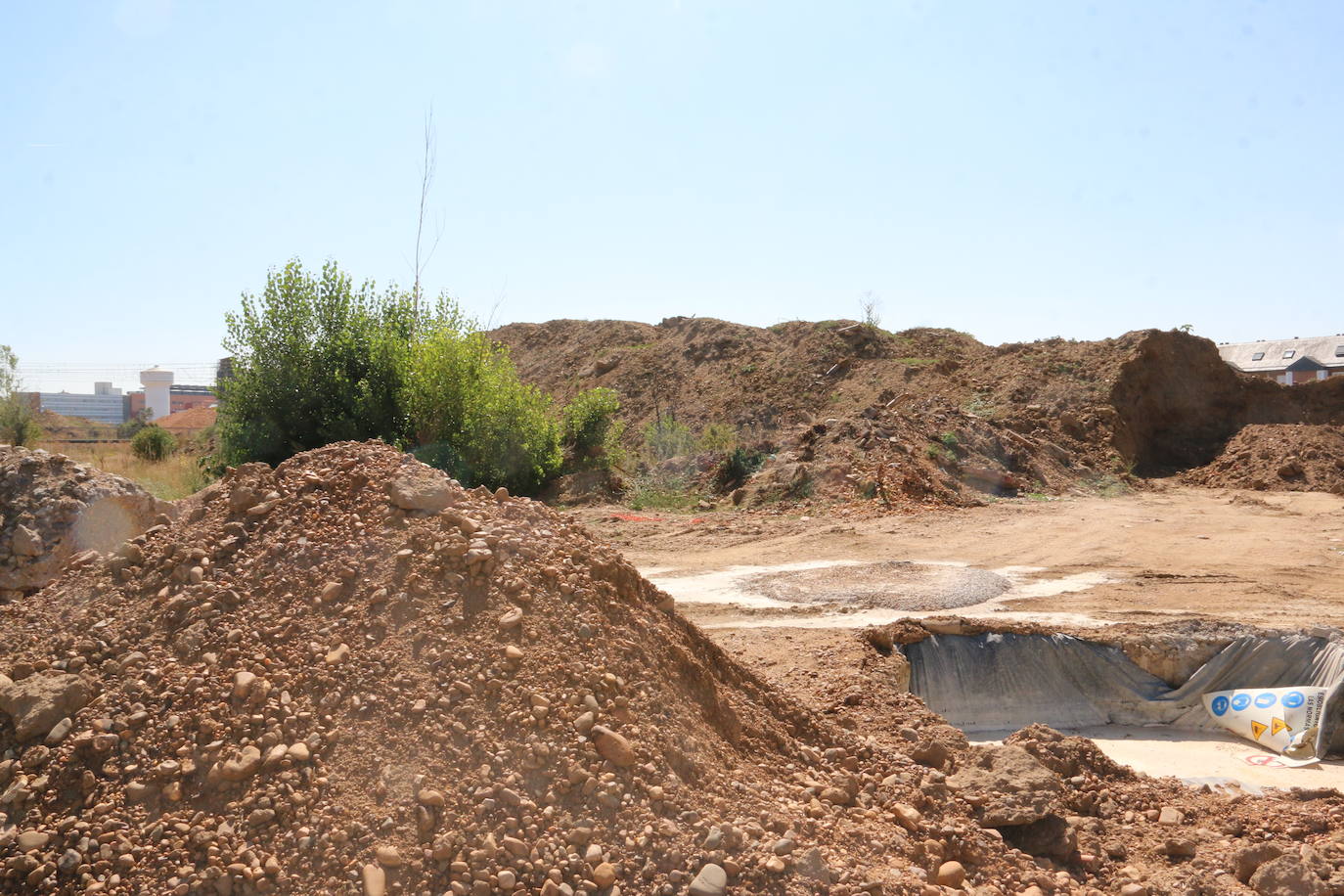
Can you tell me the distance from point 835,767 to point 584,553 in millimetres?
1410

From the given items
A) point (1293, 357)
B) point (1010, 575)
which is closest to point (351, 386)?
point (1010, 575)

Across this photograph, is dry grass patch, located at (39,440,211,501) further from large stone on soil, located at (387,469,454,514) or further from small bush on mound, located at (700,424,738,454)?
large stone on soil, located at (387,469,454,514)

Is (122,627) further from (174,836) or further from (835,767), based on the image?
(835,767)

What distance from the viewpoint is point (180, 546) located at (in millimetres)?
4051

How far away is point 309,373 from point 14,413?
16075mm

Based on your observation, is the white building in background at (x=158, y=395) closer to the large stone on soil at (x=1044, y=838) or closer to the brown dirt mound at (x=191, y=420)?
the brown dirt mound at (x=191, y=420)

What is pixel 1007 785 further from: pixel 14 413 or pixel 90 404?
pixel 90 404

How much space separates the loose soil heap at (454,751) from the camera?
2928mm

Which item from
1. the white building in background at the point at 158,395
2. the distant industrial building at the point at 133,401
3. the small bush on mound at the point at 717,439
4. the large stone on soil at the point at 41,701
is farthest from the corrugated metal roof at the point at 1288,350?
the white building in background at the point at 158,395

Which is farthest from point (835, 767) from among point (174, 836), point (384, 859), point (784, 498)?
point (784, 498)

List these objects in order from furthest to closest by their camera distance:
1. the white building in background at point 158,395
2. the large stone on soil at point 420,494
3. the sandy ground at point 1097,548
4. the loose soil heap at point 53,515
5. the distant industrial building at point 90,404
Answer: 1. the distant industrial building at point 90,404
2. the white building in background at point 158,395
3. the sandy ground at point 1097,548
4. the loose soil heap at point 53,515
5. the large stone on soil at point 420,494

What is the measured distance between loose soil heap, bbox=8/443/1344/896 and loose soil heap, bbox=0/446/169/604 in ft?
7.40

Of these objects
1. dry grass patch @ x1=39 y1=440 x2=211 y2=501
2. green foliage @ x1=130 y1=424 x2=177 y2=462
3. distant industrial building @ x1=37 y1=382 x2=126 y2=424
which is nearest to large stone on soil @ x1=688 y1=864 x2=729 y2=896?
dry grass patch @ x1=39 y1=440 x2=211 y2=501

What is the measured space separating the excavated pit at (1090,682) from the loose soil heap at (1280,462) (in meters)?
11.2
